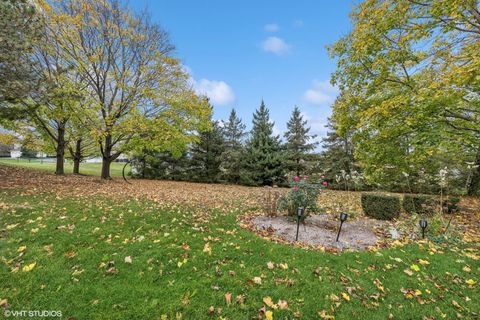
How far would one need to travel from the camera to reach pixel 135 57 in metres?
12.7

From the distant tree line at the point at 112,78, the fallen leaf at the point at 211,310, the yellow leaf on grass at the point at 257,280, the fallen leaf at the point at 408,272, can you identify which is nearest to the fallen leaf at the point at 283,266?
the yellow leaf on grass at the point at 257,280

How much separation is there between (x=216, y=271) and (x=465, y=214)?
9.79 metres

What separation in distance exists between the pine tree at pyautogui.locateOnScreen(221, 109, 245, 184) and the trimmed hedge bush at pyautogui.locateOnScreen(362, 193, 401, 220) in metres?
11.7

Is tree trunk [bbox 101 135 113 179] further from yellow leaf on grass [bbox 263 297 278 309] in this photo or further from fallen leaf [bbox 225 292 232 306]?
yellow leaf on grass [bbox 263 297 278 309]

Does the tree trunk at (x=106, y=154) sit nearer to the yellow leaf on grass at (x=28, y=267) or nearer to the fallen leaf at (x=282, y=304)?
the yellow leaf on grass at (x=28, y=267)

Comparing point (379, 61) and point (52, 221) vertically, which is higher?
point (379, 61)

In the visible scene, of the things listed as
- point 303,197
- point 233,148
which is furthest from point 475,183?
point 233,148

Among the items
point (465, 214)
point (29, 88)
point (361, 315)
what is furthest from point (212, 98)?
point (361, 315)

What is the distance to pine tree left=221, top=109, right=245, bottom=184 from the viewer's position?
1842 cm

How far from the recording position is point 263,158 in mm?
17375

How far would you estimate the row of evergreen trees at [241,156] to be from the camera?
1747 cm

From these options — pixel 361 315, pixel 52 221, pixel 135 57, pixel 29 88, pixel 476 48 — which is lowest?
pixel 361 315

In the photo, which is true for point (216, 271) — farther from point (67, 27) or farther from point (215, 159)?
point (215, 159)

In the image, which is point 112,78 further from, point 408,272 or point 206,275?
point 408,272
